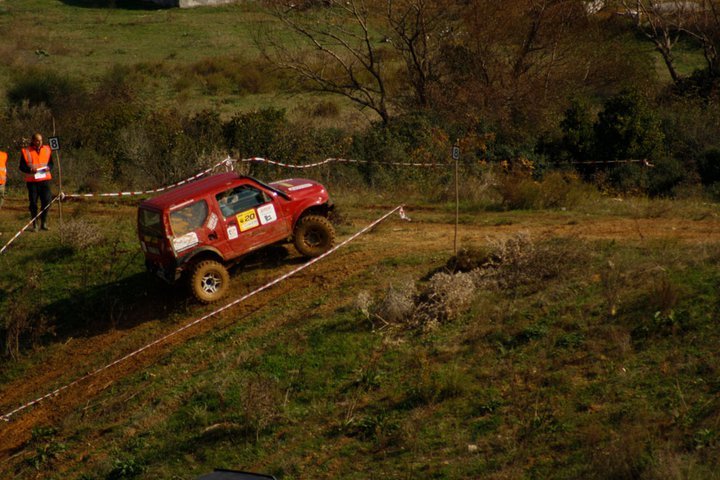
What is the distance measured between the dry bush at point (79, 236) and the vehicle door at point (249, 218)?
159 inches

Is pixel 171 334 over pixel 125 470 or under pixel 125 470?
over

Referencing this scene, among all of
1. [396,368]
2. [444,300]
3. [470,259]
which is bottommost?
[396,368]

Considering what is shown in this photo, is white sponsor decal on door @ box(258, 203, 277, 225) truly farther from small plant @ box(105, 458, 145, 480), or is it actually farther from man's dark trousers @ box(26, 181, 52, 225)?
man's dark trousers @ box(26, 181, 52, 225)

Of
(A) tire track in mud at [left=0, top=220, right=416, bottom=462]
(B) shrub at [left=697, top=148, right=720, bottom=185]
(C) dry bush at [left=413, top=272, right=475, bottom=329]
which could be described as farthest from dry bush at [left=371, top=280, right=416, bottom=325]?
(B) shrub at [left=697, top=148, right=720, bottom=185]

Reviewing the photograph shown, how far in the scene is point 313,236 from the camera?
44.4 feet

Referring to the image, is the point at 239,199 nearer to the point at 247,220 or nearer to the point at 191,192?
Result: the point at 247,220

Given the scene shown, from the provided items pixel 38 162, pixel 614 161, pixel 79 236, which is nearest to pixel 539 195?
pixel 614 161

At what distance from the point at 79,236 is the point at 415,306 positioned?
24.0ft

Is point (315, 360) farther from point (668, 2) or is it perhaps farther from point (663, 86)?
point (668, 2)

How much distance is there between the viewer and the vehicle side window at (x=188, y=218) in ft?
40.3

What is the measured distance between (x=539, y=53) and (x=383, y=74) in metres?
5.79

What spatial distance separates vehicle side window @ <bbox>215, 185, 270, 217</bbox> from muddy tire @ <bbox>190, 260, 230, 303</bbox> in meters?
0.84

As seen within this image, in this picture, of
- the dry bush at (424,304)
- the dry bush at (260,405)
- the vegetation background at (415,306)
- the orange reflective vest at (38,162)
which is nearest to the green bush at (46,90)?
the vegetation background at (415,306)

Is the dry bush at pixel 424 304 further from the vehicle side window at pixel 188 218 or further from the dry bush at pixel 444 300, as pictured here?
the vehicle side window at pixel 188 218
